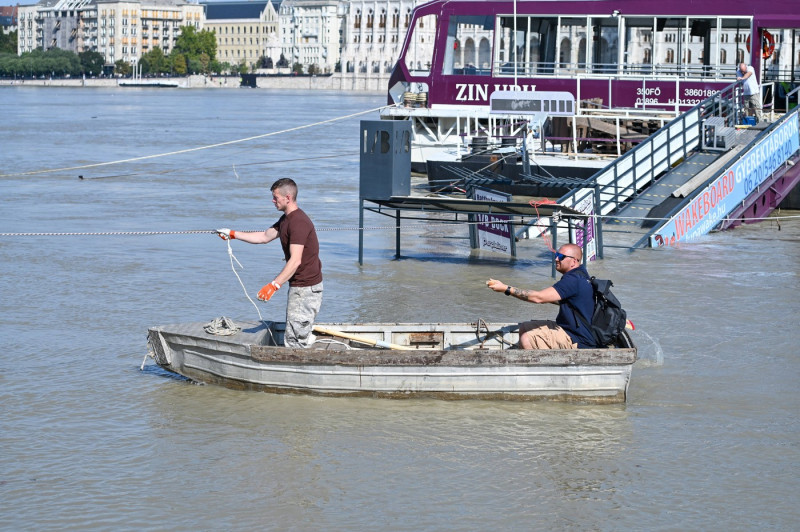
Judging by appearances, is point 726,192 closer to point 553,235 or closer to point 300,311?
point 553,235

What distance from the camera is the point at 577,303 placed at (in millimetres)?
10523

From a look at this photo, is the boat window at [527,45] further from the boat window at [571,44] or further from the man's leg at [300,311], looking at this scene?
the man's leg at [300,311]

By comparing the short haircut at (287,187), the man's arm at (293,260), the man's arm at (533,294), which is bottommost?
the man's arm at (533,294)

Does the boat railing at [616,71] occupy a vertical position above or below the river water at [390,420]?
above

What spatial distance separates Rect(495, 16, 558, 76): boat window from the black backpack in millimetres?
24407

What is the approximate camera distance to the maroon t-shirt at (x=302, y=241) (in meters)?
10.3

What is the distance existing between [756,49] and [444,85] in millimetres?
9564

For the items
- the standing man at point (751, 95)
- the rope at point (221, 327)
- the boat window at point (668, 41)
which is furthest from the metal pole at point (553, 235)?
the boat window at point (668, 41)

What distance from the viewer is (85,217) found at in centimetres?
2475

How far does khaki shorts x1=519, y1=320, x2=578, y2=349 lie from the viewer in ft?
34.3

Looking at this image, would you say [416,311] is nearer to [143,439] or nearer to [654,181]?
[143,439]

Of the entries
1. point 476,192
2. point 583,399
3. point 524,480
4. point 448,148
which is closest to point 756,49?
point 448,148

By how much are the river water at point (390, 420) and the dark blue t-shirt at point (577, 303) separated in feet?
2.13

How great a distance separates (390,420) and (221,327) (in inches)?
78.0
